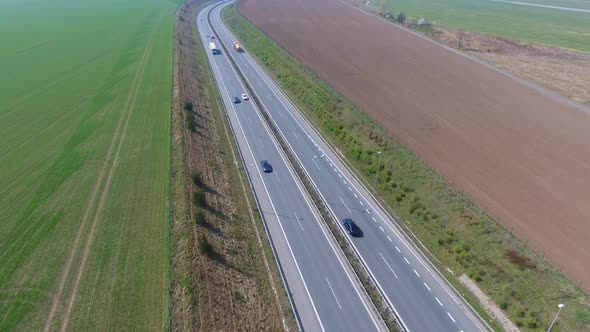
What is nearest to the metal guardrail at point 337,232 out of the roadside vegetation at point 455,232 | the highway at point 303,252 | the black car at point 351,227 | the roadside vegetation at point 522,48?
the highway at point 303,252

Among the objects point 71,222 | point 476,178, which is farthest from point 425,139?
point 71,222

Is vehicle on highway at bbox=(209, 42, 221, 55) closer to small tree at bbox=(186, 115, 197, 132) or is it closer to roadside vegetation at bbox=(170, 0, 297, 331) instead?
roadside vegetation at bbox=(170, 0, 297, 331)

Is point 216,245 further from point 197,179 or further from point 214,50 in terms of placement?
point 214,50

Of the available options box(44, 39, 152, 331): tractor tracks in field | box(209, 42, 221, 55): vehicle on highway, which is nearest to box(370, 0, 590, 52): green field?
box(209, 42, 221, 55): vehicle on highway

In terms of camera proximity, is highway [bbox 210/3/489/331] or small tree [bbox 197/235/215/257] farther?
small tree [bbox 197/235/215/257]

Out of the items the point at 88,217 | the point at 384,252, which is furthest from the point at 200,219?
the point at 384,252
